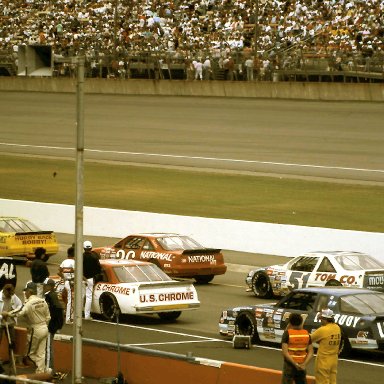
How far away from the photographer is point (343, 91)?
50562 mm

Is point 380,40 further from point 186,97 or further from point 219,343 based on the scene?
point 219,343

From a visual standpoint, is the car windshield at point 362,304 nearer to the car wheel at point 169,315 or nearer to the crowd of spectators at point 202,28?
the car wheel at point 169,315

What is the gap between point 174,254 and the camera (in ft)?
85.9

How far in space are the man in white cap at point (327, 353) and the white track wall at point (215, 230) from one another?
14.5m

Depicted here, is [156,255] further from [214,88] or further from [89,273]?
[214,88]

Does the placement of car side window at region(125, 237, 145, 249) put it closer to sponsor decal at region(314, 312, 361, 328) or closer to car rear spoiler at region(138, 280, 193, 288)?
car rear spoiler at region(138, 280, 193, 288)

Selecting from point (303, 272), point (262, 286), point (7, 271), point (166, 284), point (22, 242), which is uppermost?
point (166, 284)

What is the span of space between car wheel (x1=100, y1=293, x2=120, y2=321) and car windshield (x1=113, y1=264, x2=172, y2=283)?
1.24ft

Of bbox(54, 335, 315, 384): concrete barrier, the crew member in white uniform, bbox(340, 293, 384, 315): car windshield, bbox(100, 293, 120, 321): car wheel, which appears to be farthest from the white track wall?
bbox(54, 335, 315, 384): concrete barrier

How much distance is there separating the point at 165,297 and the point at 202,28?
1514 inches

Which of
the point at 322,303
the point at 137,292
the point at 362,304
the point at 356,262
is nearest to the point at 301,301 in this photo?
the point at 322,303

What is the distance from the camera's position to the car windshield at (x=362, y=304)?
17859mm

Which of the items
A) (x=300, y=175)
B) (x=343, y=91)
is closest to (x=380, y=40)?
(x=343, y=91)

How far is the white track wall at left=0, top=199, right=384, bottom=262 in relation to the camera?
29.5 metres
